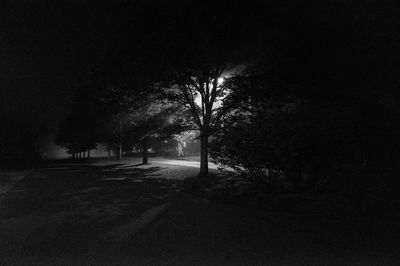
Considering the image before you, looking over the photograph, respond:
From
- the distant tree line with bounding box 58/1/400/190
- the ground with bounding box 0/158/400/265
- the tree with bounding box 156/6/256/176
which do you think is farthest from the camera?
the tree with bounding box 156/6/256/176

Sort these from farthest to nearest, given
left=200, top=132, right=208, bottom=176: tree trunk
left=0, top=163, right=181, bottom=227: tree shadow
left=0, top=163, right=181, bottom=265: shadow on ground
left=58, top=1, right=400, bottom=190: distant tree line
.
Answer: left=200, top=132, right=208, bottom=176: tree trunk
left=58, top=1, right=400, bottom=190: distant tree line
left=0, top=163, right=181, bottom=227: tree shadow
left=0, top=163, right=181, bottom=265: shadow on ground

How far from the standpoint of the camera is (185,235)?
19.1 feet

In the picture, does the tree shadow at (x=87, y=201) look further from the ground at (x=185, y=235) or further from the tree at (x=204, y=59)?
the tree at (x=204, y=59)

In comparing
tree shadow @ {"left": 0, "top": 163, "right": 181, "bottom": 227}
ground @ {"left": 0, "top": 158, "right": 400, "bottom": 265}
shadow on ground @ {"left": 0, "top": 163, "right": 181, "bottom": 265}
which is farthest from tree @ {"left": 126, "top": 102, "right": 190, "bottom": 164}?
ground @ {"left": 0, "top": 158, "right": 400, "bottom": 265}

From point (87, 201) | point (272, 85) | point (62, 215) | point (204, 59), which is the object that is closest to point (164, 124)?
point (204, 59)

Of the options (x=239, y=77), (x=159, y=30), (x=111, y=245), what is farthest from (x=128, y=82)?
(x=111, y=245)

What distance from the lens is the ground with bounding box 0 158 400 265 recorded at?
4.62 metres

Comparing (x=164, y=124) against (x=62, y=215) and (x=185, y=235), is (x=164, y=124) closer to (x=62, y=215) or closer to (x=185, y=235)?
(x=62, y=215)

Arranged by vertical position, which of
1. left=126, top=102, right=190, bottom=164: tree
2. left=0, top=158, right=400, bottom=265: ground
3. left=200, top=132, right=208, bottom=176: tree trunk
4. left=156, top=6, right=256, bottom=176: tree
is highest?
left=156, top=6, right=256, bottom=176: tree

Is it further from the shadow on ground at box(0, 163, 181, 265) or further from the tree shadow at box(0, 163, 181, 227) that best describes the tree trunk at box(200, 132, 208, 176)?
the shadow on ground at box(0, 163, 181, 265)

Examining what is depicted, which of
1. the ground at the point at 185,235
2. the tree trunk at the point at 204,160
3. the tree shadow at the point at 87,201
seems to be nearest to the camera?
the ground at the point at 185,235

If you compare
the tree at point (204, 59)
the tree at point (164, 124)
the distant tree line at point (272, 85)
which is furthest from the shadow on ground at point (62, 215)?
the tree at point (204, 59)

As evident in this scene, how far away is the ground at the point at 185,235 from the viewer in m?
→ 4.62

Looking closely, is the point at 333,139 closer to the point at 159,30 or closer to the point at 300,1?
the point at 300,1
